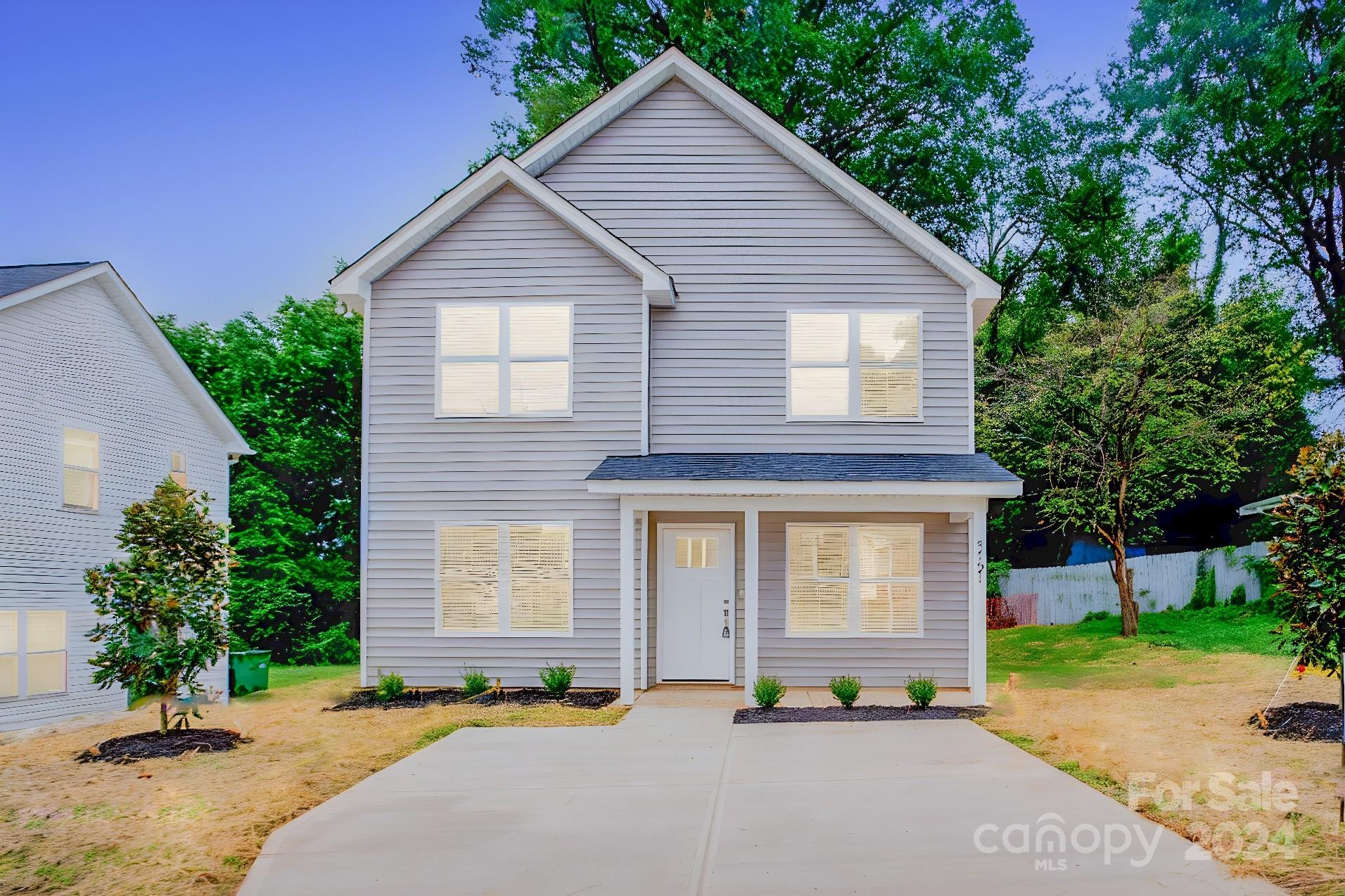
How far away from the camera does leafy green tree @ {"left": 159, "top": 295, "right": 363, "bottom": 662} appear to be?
25.3 m

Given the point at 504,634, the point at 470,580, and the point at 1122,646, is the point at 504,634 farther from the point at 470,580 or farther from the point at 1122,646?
the point at 1122,646

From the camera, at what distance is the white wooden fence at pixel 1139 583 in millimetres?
23812

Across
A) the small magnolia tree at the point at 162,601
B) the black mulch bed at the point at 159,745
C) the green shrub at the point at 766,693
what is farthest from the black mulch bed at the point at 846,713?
the small magnolia tree at the point at 162,601

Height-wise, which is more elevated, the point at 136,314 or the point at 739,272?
the point at 739,272

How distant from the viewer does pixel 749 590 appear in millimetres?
13062

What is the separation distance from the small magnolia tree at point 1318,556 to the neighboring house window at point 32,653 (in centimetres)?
1515

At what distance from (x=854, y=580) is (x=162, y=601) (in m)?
8.47

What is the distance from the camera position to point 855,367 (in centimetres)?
1457

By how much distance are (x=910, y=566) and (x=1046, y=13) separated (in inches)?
914

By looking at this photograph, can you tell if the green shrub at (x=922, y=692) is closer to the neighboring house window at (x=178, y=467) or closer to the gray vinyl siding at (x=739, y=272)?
the gray vinyl siding at (x=739, y=272)

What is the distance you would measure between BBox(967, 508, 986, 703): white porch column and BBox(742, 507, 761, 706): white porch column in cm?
271

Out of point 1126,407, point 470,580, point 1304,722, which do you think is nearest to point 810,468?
point 470,580

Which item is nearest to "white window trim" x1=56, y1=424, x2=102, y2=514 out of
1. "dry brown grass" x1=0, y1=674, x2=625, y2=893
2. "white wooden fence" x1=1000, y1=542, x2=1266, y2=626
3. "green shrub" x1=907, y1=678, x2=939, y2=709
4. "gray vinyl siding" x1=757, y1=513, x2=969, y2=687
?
"dry brown grass" x1=0, y1=674, x2=625, y2=893

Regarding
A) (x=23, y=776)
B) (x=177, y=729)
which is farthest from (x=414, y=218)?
(x=23, y=776)
